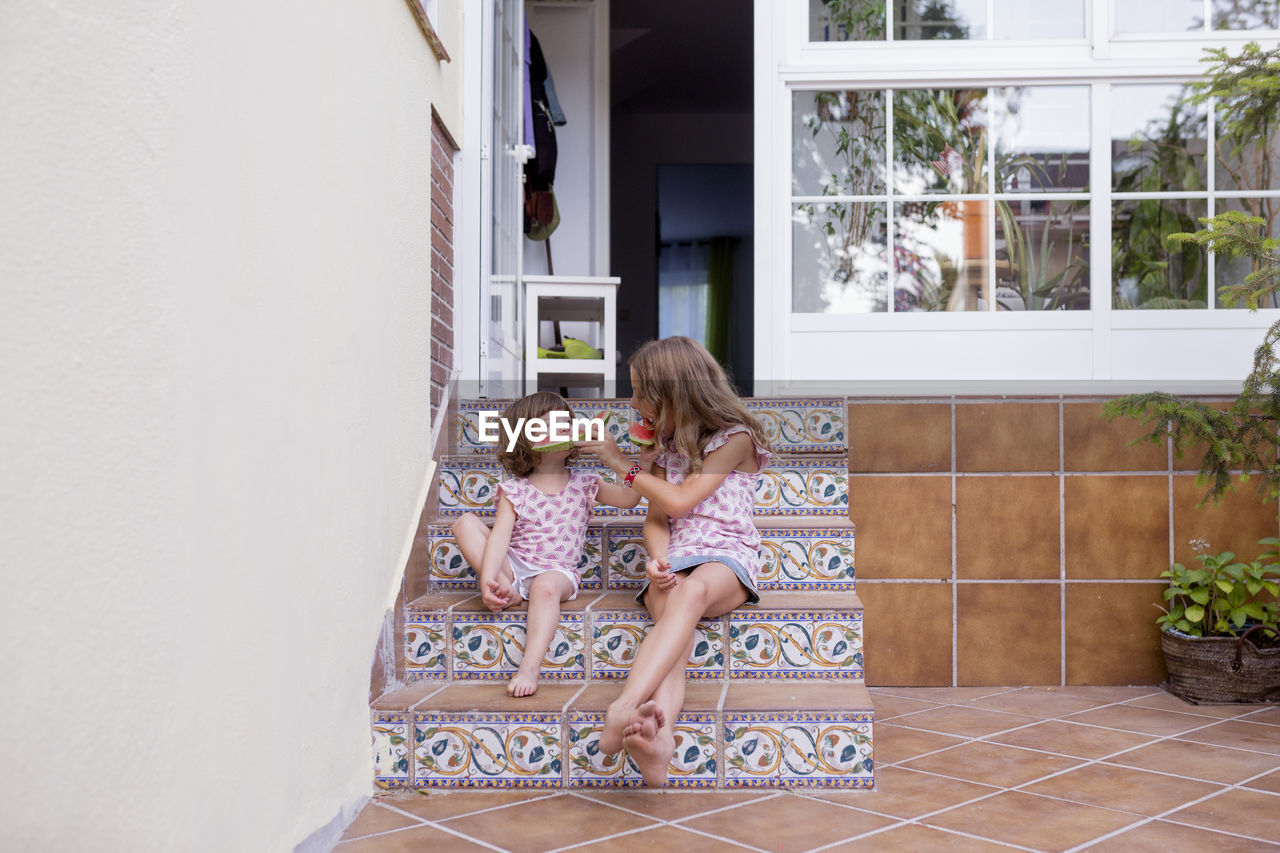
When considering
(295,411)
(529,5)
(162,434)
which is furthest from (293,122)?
(529,5)

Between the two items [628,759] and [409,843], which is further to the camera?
[628,759]

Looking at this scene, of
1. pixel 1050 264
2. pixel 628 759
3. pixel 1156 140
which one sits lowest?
pixel 628 759

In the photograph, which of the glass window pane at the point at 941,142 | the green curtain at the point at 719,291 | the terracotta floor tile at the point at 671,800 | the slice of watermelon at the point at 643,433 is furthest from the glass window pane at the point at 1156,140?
the green curtain at the point at 719,291

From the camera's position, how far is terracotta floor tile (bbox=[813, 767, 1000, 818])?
186cm

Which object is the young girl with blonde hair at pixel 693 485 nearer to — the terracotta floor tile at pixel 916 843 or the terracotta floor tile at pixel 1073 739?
the terracotta floor tile at pixel 916 843

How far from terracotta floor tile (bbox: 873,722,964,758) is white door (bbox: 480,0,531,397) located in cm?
151

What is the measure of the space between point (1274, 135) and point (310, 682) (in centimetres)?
322

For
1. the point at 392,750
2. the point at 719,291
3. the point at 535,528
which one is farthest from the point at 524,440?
the point at 719,291

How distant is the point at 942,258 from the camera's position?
10.8 feet

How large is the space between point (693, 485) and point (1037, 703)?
4.05ft

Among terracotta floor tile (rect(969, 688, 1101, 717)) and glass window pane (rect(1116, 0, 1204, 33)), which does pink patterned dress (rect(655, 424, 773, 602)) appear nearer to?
terracotta floor tile (rect(969, 688, 1101, 717))

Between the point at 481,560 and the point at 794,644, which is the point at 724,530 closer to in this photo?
the point at 794,644

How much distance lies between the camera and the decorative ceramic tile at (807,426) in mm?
2896

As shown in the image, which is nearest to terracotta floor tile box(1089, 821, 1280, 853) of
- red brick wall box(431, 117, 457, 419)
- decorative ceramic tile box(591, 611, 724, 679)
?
decorative ceramic tile box(591, 611, 724, 679)
